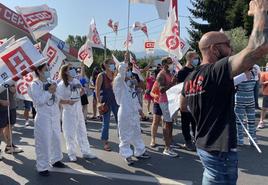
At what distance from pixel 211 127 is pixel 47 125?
3.60 metres

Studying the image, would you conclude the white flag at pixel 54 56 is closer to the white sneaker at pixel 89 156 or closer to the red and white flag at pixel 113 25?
the white sneaker at pixel 89 156

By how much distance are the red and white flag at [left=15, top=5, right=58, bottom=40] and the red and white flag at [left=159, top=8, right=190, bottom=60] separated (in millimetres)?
3904

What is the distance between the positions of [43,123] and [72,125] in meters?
0.86

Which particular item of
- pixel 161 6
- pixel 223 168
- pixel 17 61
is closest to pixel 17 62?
pixel 17 61

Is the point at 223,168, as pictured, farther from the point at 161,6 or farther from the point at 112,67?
the point at 161,6

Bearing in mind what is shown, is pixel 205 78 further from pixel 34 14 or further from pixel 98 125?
pixel 34 14

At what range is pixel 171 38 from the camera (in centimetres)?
956

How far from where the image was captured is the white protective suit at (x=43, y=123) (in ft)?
19.1

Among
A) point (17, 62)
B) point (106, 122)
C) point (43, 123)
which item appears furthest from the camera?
point (106, 122)

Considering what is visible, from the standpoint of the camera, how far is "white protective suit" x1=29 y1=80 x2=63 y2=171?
19.1 feet

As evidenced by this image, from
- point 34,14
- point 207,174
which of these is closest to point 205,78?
point 207,174

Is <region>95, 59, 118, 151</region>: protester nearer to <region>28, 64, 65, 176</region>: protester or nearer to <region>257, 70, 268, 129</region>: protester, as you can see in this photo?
<region>28, 64, 65, 176</region>: protester

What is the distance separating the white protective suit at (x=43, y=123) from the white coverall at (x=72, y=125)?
565mm

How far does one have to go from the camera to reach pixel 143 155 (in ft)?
22.4
